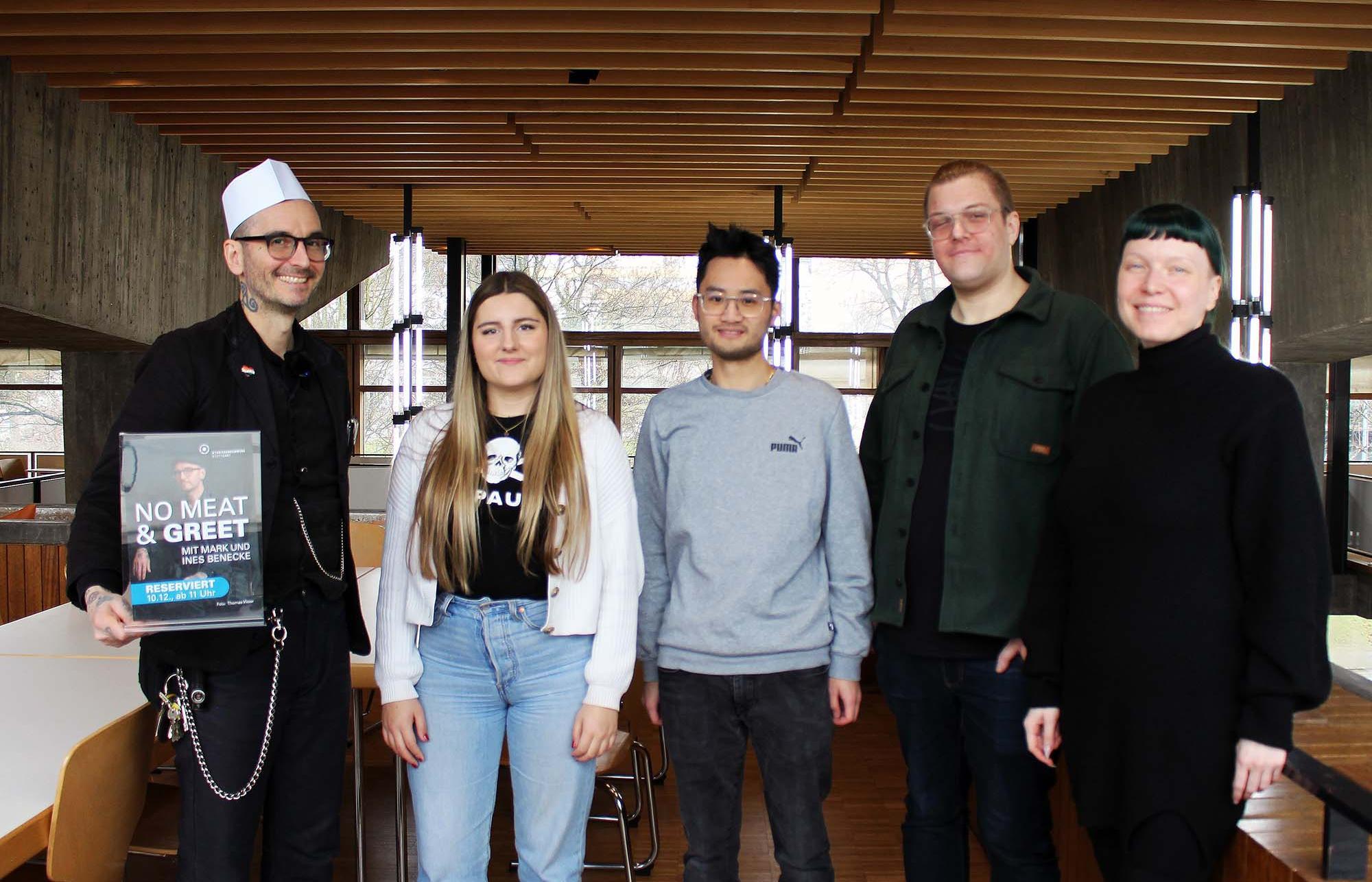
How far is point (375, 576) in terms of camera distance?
13.8 ft

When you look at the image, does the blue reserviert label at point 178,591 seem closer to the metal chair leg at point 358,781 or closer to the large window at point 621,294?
the metal chair leg at point 358,781

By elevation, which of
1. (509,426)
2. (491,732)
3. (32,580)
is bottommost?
(32,580)

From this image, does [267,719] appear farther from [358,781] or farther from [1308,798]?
[1308,798]

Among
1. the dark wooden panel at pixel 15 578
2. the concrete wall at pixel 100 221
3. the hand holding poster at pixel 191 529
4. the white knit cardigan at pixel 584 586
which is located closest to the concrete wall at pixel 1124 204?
the white knit cardigan at pixel 584 586

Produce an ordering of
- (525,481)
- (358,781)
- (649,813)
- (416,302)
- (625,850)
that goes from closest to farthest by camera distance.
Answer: (525,481) < (625,850) < (358,781) < (649,813) < (416,302)

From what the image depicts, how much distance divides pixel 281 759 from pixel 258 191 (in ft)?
3.60

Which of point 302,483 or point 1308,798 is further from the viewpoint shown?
point 302,483

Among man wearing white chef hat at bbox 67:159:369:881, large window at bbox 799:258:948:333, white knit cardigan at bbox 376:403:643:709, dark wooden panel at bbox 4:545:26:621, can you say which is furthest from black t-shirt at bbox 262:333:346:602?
large window at bbox 799:258:948:333

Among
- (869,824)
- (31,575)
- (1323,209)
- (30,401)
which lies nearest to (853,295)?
(1323,209)

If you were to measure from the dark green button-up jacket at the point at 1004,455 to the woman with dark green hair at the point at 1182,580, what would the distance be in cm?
24

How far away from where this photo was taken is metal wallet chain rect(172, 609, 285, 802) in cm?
186

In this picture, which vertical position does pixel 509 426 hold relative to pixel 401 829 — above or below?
above

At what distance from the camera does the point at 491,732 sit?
194 centimetres

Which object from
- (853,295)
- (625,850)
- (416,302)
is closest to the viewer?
(625,850)
